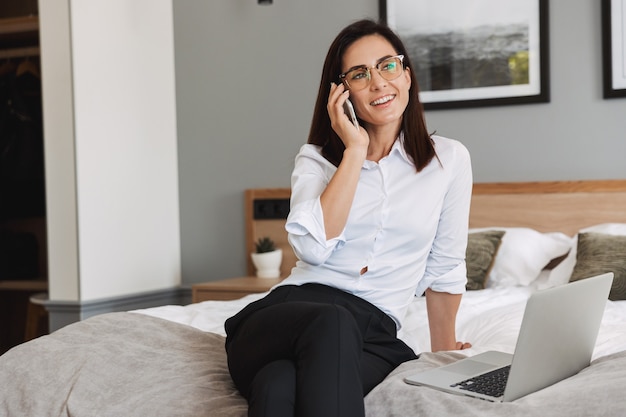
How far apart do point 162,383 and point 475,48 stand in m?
2.56

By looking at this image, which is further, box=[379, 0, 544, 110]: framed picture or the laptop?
box=[379, 0, 544, 110]: framed picture

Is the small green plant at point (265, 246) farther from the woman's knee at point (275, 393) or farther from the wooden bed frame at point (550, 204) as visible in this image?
the woman's knee at point (275, 393)

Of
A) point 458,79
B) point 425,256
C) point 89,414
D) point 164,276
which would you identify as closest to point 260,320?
point 89,414

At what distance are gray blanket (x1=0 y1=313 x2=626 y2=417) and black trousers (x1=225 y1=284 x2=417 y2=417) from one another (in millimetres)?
65

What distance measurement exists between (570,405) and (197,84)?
328 centimetres

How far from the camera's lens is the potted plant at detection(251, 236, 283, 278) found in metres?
3.83

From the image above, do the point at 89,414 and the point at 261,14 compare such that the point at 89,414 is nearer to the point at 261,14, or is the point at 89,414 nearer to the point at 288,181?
the point at 288,181

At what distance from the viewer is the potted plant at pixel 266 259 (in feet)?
12.6

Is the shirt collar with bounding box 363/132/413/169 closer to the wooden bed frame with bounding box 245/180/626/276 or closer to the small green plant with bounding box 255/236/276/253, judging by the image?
Result: the wooden bed frame with bounding box 245/180/626/276

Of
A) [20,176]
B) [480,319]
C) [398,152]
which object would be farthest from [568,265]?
[20,176]

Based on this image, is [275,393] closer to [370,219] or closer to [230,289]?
[370,219]

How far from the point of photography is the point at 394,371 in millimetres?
1512

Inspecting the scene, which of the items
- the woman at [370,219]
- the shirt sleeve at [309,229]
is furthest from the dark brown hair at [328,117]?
the shirt sleeve at [309,229]

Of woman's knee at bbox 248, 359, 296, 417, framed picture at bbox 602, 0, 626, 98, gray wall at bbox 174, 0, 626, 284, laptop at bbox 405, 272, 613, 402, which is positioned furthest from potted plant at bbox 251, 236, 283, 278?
woman's knee at bbox 248, 359, 296, 417
